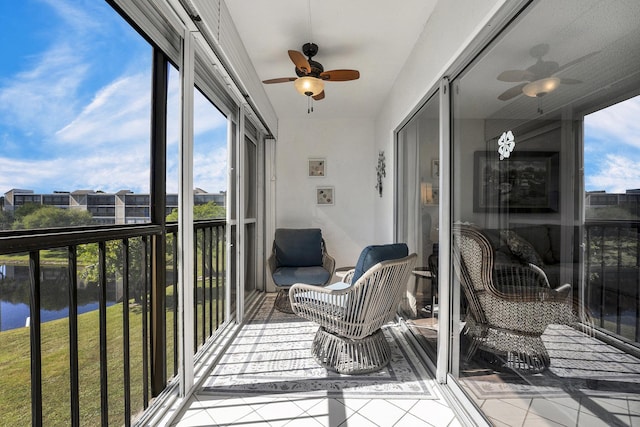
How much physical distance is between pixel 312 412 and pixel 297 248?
95.3 inches

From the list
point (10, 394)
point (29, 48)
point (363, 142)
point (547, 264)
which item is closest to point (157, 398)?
point (10, 394)

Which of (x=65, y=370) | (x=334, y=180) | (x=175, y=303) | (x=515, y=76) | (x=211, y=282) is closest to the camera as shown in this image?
(x=65, y=370)

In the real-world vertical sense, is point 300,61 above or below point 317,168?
above

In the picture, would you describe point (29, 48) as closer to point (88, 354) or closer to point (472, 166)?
point (88, 354)

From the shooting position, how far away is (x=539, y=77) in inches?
45.5

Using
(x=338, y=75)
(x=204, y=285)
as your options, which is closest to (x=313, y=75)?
(x=338, y=75)

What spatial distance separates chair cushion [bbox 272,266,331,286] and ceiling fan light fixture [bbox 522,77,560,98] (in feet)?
8.91

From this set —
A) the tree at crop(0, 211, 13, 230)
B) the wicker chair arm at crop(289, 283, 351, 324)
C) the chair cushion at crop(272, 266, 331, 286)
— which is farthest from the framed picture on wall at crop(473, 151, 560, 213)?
the chair cushion at crop(272, 266, 331, 286)

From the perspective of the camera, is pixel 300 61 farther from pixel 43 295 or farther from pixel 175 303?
pixel 43 295

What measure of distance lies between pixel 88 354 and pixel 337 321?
4.71 feet

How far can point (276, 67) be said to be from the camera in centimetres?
312

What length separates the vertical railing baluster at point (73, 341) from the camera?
1.23m

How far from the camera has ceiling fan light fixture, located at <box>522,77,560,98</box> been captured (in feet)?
3.56

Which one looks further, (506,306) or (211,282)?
(211,282)
